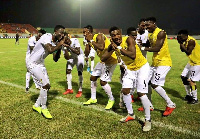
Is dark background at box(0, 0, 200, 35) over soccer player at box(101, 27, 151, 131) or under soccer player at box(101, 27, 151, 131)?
over

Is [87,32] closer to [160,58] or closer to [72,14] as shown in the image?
[160,58]

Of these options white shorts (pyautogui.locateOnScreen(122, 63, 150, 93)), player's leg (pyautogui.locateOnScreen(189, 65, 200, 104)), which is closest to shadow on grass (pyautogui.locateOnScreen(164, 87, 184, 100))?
player's leg (pyautogui.locateOnScreen(189, 65, 200, 104))

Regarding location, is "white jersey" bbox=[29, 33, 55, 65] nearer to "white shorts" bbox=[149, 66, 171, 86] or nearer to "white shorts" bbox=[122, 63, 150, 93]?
"white shorts" bbox=[122, 63, 150, 93]

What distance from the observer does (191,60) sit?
242 inches

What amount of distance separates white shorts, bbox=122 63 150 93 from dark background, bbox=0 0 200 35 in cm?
6989

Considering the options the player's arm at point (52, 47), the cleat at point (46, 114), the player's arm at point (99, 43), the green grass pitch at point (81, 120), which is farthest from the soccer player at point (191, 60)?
the cleat at point (46, 114)

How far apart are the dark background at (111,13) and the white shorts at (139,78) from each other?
6989 centimetres

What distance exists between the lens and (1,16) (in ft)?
214

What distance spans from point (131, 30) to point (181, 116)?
3.47 metres

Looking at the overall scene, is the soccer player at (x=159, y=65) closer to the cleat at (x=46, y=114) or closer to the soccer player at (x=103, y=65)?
the soccer player at (x=103, y=65)

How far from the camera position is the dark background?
70494mm

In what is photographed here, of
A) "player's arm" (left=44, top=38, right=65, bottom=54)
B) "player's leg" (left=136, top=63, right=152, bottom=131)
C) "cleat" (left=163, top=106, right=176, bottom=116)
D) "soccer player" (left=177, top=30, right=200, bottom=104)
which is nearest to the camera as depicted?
"player's leg" (left=136, top=63, right=152, bottom=131)

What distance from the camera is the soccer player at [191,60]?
5871mm

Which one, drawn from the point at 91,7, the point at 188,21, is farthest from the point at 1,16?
the point at 188,21
